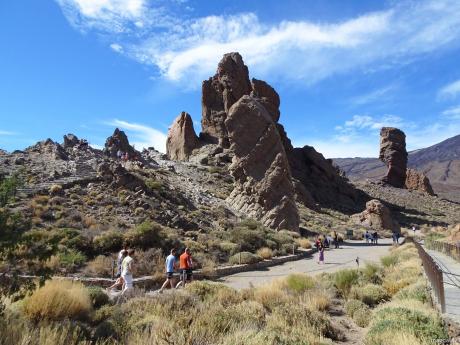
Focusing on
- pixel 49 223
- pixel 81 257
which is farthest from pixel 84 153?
pixel 81 257

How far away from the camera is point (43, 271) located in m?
7.65

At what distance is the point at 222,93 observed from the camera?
70500mm

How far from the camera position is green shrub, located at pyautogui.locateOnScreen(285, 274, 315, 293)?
559 inches

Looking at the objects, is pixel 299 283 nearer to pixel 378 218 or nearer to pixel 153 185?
pixel 153 185

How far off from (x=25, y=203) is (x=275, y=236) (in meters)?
17.0

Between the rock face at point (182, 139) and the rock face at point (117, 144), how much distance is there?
387 inches

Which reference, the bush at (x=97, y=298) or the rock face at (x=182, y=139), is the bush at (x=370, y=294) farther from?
the rock face at (x=182, y=139)

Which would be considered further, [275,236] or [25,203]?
[275,236]

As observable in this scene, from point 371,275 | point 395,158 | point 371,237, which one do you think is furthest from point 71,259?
point 395,158

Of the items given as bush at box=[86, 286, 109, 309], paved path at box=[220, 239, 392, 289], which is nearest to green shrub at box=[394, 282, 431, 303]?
paved path at box=[220, 239, 392, 289]

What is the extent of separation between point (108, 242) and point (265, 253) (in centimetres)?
971

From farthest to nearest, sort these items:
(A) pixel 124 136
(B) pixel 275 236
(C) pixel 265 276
A: (A) pixel 124 136, (B) pixel 275 236, (C) pixel 265 276

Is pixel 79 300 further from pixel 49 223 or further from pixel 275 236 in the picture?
pixel 275 236

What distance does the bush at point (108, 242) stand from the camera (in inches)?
811
